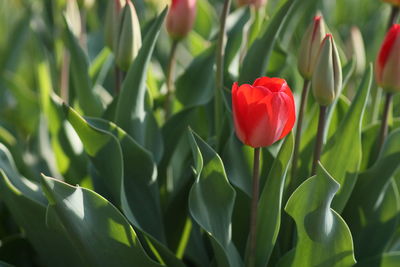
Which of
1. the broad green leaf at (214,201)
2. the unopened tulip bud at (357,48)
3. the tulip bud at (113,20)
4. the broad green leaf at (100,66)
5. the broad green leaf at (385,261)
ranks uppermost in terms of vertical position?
the tulip bud at (113,20)

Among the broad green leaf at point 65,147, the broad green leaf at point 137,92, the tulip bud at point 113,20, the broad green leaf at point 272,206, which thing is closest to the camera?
the broad green leaf at point 272,206

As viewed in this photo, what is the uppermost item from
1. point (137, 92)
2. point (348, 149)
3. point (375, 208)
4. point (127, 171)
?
point (137, 92)

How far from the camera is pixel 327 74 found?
36.8 inches

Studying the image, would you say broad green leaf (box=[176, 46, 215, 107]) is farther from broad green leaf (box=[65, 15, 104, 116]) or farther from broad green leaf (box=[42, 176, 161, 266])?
broad green leaf (box=[42, 176, 161, 266])

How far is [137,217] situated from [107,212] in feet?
0.78

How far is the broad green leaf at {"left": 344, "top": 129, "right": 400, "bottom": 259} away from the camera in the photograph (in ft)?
3.55

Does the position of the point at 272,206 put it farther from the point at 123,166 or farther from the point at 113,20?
the point at 113,20

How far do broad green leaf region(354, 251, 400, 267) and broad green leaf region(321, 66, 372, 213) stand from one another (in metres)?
0.09

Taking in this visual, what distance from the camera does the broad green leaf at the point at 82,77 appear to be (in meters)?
1.23

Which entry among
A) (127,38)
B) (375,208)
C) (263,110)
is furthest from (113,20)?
(375,208)

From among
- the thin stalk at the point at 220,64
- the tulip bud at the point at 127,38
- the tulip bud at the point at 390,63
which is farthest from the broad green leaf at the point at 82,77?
the tulip bud at the point at 390,63

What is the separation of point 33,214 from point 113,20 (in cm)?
38

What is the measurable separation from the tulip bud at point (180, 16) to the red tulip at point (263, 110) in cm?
40

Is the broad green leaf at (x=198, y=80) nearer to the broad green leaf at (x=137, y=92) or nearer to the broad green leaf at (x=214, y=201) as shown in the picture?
the broad green leaf at (x=137, y=92)
